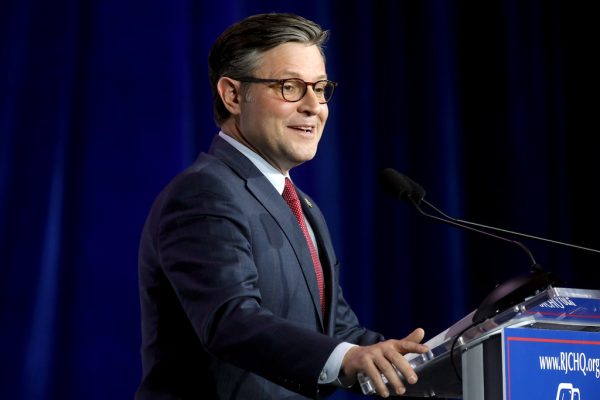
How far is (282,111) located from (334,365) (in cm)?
72

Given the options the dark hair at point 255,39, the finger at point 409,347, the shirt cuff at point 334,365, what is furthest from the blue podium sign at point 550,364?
the dark hair at point 255,39

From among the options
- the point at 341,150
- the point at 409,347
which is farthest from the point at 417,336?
the point at 341,150

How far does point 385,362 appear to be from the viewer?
49.6 inches

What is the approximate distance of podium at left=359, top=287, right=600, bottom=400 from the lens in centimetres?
119

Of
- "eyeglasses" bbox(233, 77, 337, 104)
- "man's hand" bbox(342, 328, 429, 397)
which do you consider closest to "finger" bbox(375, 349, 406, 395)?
"man's hand" bbox(342, 328, 429, 397)

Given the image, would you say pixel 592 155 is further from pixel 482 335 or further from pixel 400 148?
pixel 482 335

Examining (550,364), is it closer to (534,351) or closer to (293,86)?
(534,351)

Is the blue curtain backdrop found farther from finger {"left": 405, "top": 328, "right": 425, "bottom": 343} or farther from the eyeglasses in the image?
finger {"left": 405, "top": 328, "right": 425, "bottom": 343}

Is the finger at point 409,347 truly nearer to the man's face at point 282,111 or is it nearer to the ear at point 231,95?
the man's face at point 282,111

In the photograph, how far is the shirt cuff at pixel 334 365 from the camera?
1.33 m

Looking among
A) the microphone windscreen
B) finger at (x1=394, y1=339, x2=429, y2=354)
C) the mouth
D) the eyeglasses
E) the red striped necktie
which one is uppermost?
the eyeglasses

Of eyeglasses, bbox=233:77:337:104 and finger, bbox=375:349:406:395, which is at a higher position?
eyeglasses, bbox=233:77:337:104

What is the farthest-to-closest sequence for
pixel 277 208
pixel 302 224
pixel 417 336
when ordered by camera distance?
pixel 302 224, pixel 277 208, pixel 417 336

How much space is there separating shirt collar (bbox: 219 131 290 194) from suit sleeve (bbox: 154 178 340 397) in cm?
25
